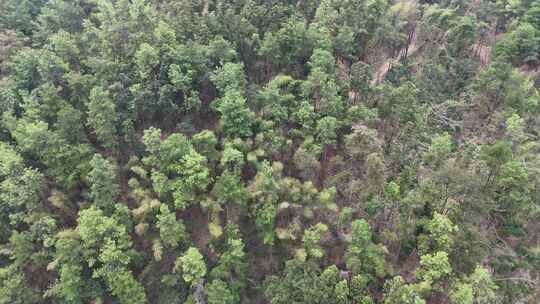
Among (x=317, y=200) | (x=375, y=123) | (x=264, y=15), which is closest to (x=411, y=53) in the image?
(x=375, y=123)

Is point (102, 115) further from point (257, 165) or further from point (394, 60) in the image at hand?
point (394, 60)

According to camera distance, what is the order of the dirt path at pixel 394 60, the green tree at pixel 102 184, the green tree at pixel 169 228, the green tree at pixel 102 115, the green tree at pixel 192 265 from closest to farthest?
the green tree at pixel 192 265 < the green tree at pixel 169 228 < the green tree at pixel 102 184 < the green tree at pixel 102 115 < the dirt path at pixel 394 60

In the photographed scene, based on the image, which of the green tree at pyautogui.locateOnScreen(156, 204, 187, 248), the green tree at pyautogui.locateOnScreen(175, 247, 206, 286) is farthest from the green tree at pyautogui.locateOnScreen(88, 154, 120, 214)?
the green tree at pyautogui.locateOnScreen(175, 247, 206, 286)

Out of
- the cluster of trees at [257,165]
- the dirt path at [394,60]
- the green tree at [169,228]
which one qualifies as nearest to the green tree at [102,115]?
the cluster of trees at [257,165]

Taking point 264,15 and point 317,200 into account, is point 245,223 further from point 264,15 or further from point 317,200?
point 264,15

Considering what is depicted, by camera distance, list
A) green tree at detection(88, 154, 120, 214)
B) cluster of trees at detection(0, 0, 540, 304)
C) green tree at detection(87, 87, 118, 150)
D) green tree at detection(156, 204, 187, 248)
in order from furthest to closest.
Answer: green tree at detection(87, 87, 118, 150) < green tree at detection(88, 154, 120, 214) < green tree at detection(156, 204, 187, 248) < cluster of trees at detection(0, 0, 540, 304)

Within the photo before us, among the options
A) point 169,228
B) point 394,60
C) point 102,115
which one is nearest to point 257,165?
point 169,228

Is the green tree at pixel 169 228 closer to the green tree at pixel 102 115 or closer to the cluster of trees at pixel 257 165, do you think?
the cluster of trees at pixel 257 165

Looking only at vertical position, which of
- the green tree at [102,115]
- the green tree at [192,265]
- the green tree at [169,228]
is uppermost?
the green tree at [102,115]

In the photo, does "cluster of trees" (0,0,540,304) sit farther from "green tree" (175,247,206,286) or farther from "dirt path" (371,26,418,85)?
"dirt path" (371,26,418,85)
